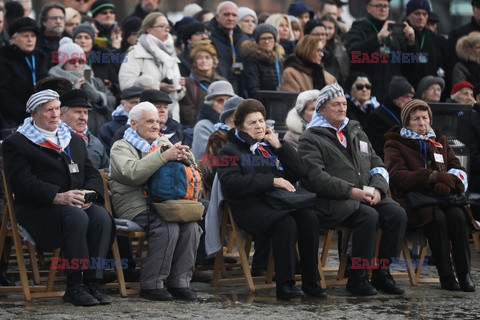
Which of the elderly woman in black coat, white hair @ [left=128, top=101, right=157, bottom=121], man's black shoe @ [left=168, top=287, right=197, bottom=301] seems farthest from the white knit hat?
man's black shoe @ [left=168, top=287, right=197, bottom=301]

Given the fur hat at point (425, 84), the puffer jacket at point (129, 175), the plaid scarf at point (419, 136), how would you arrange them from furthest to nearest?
the fur hat at point (425, 84)
the plaid scarf at point (419, 136)
the puffer jacket at point (129, 175)

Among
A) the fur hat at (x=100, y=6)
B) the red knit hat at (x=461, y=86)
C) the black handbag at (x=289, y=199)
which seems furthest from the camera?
the fur hat at (x=100, y=6)

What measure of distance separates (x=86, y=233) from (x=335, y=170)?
2.45 metres

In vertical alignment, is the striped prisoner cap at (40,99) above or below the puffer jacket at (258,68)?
below

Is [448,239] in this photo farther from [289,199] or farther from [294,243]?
[289,199]

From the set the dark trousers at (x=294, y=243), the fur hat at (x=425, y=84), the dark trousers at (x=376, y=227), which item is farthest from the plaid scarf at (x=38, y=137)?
the fur hat at (x=425, y=84)

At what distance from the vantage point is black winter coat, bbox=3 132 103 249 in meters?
10.1

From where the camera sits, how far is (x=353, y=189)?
36.7 feet

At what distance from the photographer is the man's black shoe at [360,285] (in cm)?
1098

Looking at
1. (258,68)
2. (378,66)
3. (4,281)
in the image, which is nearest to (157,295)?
(4,281)

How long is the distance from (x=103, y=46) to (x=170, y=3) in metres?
4.62

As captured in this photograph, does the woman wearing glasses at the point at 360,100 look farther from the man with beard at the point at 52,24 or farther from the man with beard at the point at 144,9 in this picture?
the man with beard at the point at 144,9

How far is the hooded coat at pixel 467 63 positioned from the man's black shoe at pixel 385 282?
5.35m

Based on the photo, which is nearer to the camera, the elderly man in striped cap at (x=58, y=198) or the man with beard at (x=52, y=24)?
the elderly man in striped cap at (x=58, y=198)
